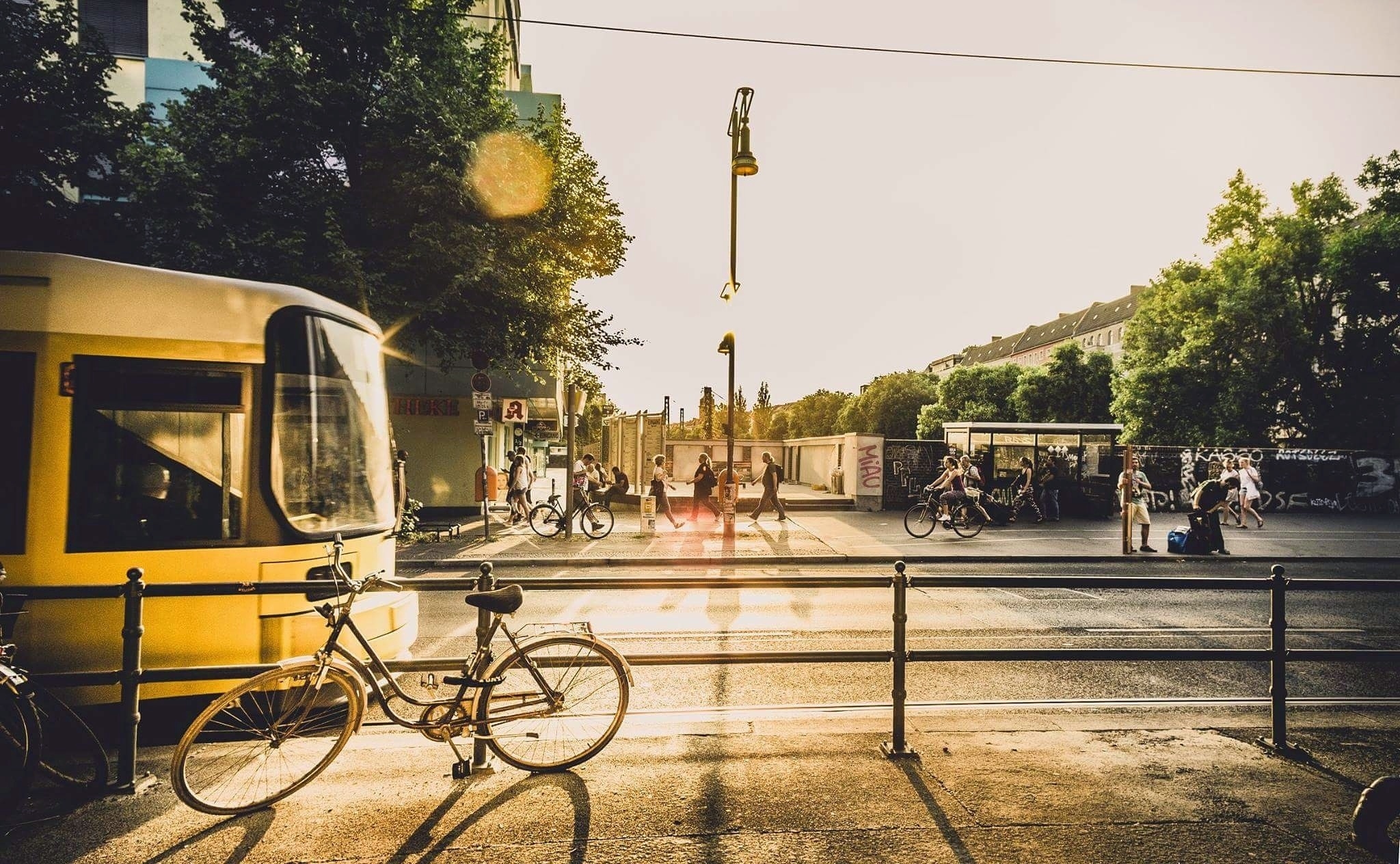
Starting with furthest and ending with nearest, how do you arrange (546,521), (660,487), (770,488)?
(770,488)
(660,487)
(546,521)

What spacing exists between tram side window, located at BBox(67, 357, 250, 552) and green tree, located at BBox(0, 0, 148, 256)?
465 inches

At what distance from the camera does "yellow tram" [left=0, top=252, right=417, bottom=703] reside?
172 inches

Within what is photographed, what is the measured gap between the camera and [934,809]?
3338 mm

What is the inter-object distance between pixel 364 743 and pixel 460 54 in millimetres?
14970

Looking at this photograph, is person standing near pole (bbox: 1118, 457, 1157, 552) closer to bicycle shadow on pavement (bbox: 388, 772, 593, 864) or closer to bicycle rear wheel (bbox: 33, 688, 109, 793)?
bicycle shadow on pavement (bbox: 388, 772, 593, 864)

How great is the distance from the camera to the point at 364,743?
4.26m

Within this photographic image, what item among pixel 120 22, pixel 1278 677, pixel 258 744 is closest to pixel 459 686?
pixel 258 744

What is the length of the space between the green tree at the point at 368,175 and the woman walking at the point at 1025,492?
12.4m

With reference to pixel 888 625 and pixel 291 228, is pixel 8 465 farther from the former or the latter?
pixel 291 228

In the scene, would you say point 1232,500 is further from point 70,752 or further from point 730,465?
point 70,752

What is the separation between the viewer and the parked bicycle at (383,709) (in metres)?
3.35

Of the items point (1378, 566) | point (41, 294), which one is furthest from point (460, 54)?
point (1378, 566)

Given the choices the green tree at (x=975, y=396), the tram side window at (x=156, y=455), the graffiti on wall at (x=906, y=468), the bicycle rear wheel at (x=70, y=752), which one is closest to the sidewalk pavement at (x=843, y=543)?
the graffiti on wall at (x=906, y=468)

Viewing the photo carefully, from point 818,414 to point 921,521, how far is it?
90.0m
